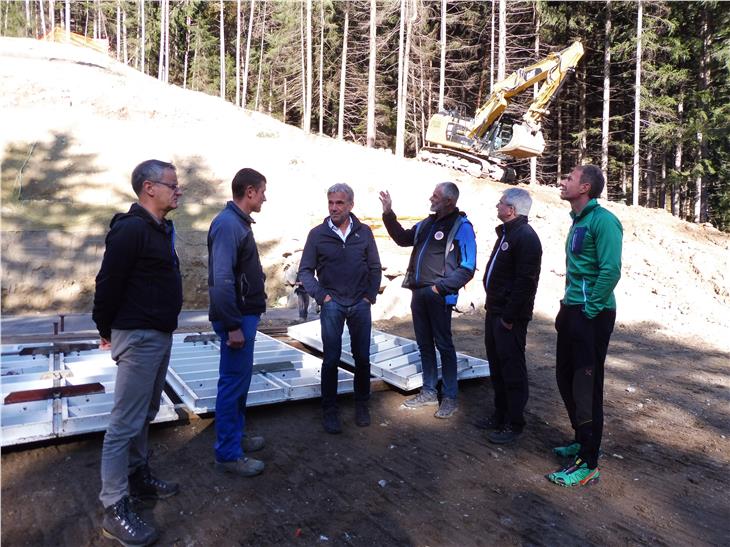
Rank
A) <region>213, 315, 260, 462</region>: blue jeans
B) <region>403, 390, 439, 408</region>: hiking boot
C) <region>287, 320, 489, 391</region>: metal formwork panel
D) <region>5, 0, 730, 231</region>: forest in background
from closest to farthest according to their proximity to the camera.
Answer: <region>213, 315, 260, 462</region>: blue jeans
<region>403, 390, 439, 408</region>: hiking boot
<region>287, 320, 489, 391</region>: metal formwork panel
<region>5, 0, 730, 231</region>: forest in background

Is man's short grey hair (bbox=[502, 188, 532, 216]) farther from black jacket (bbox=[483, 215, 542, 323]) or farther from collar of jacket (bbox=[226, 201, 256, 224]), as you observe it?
collar of jacket (bbox=[226, 201, 256, 224])

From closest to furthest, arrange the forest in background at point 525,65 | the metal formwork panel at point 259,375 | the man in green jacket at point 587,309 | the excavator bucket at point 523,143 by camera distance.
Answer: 1. the man in green jacket at point 587,309
2. the metal formwork panel at point 259,375
3. the excavator bucket at point 523,143
4. the forest in background at point 525,65

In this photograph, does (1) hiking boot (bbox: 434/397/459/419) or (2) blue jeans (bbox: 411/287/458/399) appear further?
(1) hiking boot (bbox: 434/397/459/419)

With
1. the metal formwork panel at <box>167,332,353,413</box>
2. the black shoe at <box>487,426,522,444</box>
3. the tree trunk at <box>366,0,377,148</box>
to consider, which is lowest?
the black shoe at <box>487,426,522,444</box>

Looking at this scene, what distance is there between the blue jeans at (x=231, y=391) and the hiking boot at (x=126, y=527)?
834 millimetres

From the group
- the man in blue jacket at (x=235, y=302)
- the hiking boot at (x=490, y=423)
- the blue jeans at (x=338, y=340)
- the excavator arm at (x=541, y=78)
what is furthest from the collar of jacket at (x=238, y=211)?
the excavator arm at (x=541, y=78)

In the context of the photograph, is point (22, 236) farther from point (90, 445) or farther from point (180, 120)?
point (180, 120)

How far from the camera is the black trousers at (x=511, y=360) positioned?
431cm

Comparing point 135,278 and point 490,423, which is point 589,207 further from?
point 135,278

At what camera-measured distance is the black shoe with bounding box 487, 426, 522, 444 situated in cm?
440

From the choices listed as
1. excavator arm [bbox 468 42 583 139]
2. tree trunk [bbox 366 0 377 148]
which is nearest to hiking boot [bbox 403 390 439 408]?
excavator arm [bbox 468 42 583 139]

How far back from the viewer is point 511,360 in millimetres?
4316

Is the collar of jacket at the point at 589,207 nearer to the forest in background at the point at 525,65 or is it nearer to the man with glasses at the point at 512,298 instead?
the man with glasses at the point at 512,298

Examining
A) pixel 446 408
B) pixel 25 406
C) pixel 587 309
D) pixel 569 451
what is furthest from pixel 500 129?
pixel 25 406
